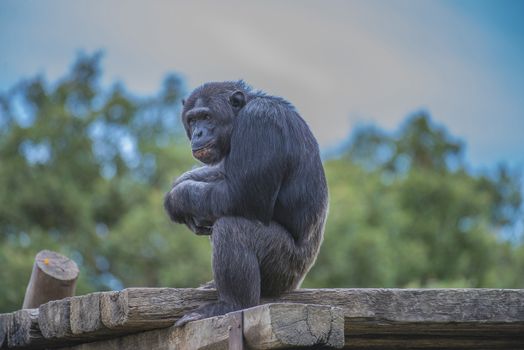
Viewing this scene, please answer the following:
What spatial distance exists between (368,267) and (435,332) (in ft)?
71.7

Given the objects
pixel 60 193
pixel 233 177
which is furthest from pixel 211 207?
pixel 60 193

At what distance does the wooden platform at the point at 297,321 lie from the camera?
184 inches

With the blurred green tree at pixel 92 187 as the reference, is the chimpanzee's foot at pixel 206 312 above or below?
below

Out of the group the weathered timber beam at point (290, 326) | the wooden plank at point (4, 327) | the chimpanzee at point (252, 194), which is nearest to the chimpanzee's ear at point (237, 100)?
the chimpanzee at point (252, 194)

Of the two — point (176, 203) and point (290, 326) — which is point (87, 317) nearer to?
point (176, 203)

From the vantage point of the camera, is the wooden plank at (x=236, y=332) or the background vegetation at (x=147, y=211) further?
the background vegetation at (x=147, y=211)

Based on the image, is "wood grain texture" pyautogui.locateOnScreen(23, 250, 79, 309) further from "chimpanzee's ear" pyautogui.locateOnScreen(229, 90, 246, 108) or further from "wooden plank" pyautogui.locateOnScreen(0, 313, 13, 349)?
"chimpanzee's ear" pyautogui.locateOnScreen(229, 90, 246, 108)

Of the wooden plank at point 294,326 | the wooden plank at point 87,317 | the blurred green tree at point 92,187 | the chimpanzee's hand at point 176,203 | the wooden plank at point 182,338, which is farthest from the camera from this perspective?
the blurred green tree at point 92,187

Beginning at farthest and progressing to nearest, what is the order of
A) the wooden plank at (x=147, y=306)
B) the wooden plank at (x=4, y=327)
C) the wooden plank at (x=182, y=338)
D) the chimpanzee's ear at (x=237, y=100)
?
the wooden plank at (x=4, y=327) < the chimpanzee's ear at (x=237, y=100) < the wooden plank at (x=147, y=306) < the wooden plank at (x=182, y=338)

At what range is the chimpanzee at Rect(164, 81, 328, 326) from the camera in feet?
18.7

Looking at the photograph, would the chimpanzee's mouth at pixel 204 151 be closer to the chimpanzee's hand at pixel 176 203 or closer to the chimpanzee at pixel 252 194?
the chimpanzee at pixel 252 194

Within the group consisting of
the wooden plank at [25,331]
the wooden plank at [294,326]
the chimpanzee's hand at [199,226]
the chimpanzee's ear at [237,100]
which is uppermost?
the chimpanzee's ear at [237,100]

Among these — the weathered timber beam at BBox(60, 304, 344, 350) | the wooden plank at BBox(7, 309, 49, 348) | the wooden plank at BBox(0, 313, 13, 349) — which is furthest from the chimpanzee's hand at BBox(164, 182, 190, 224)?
the wooden plank at BBox(0, 313, 13, 349)

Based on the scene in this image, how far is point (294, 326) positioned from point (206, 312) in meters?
1.02
